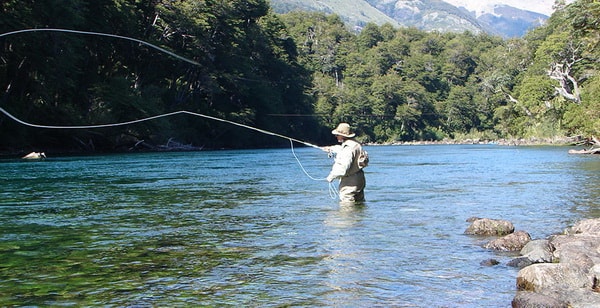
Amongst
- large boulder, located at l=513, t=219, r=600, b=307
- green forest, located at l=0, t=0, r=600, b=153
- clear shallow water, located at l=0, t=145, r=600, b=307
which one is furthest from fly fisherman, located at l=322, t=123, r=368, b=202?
green forest, located at l=0, t=0, r=600, b=153

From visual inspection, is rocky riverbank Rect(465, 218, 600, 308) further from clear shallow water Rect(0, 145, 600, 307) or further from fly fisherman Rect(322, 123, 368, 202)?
fly fisherman Rect(322, 123, 368, 202)

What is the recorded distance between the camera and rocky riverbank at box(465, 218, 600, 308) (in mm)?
5742

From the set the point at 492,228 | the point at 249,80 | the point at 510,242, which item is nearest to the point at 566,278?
the point at 510,242

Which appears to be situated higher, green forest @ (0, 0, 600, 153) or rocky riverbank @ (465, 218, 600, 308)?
green forest @ (0, 0, 600, 153)

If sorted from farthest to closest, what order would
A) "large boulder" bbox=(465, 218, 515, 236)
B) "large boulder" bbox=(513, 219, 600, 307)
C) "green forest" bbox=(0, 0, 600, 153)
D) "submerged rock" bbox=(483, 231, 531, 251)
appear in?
1. "green forest" bbox=(0, 0, 600, 153)
2. "large boulder" bbox=(465, 218, 515, 236)
3. "submerged rock" bbox=(483, 231, 531, 251)
4. "large boulder" bbox=(513, 219, 600, 307)

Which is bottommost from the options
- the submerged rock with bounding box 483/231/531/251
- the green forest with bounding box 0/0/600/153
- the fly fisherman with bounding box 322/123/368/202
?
the submerged rock with bounding box 483/231/531/251

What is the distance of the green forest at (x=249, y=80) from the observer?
36375mm

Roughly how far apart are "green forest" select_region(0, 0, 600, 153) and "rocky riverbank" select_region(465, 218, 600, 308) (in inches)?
350

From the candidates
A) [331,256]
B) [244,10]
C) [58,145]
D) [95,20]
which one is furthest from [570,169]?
[244,10]

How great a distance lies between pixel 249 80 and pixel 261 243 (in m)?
55.8

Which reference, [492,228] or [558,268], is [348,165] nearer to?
[492,228]

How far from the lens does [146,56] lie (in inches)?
2036

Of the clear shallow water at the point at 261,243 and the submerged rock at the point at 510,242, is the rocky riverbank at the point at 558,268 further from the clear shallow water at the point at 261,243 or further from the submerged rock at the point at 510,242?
the clear shallow water at the point at 261,243

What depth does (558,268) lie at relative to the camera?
6.49m
